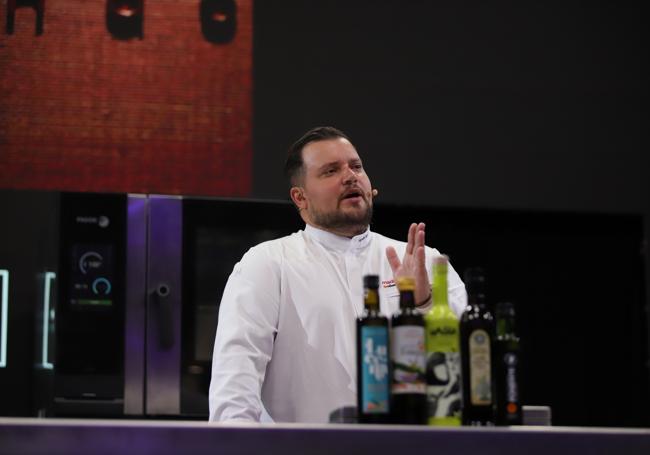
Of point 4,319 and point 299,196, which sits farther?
point 4,319

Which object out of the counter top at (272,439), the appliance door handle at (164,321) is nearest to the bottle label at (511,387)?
the counter top at (272,439)

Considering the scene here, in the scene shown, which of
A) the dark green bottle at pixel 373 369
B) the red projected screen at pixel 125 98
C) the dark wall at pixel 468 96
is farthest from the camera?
the dark wall at pixel 468 96

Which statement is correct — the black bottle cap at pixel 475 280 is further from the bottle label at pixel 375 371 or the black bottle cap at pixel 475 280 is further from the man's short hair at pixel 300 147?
the man's short hair at pixel 300 147

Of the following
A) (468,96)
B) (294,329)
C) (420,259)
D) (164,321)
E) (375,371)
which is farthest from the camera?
(468,96)

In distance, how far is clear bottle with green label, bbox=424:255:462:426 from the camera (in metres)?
1.55

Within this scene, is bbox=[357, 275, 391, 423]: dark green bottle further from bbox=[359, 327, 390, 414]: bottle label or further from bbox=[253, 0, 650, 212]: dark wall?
bbox=[253, 0, 650, 212]: dark wall

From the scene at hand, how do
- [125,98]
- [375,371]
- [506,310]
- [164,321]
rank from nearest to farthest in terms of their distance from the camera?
1. [375,371]
2. [506,310]
3. [164,321]
4. [125,98]

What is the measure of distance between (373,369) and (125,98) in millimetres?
2632

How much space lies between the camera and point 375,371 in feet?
4.91

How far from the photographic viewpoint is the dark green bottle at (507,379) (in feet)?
5.47

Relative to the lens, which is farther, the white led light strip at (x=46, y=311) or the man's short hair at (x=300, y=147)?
the white led light strip at (x=46, y=311)

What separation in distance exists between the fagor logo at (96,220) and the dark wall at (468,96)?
75 centimetres

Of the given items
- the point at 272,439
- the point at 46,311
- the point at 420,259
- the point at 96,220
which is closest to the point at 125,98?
the point at 96,220

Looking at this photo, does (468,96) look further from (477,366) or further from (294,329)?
(477,366)
